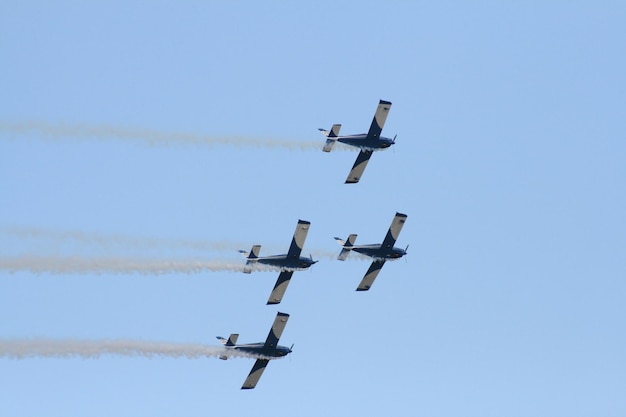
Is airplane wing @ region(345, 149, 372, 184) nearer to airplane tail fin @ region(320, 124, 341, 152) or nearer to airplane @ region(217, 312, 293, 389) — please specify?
airplane tail fin @ region(320, 124, 341, 152)

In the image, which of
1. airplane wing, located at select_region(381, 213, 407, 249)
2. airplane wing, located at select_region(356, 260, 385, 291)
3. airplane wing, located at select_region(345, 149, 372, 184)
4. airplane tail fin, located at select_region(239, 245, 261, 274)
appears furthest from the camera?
airplane wing, located at select_region(356, 260, 385, 291)

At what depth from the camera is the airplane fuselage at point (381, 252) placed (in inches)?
3593

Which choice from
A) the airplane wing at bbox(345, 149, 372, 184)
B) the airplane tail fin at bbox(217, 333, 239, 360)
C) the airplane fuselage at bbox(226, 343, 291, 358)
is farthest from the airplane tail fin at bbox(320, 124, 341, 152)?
the airplane fuselage at bbox(226, 343, 291, 358)

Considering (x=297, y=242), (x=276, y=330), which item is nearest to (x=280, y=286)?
(x=276, y=330)

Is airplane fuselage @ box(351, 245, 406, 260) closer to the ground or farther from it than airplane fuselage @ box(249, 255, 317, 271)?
farther from it

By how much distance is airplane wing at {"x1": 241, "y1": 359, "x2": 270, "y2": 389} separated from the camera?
89.8 m

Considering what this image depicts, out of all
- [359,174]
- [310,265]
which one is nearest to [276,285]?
[310,265]

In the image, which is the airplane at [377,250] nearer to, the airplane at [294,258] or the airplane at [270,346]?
the airplane at [294,258]

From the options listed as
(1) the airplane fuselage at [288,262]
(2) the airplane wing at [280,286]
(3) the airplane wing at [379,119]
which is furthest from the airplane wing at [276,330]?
(3) the airplane wing at [379,119]

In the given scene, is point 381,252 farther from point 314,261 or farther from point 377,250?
point 314,261

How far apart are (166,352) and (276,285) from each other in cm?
1098

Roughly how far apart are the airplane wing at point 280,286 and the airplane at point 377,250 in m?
4.20

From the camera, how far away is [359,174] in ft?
300

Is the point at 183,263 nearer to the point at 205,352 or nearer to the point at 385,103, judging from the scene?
the point at 205,352
